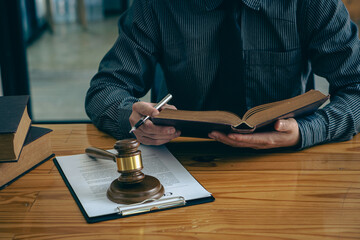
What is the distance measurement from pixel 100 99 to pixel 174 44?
36cm

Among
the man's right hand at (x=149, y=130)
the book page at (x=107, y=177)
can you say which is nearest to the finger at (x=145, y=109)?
the man's right hand at (x=149, y=130)

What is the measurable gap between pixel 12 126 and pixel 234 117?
1.72ft

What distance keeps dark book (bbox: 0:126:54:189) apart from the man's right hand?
24 centimetres

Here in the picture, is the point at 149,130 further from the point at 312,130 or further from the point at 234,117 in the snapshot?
the point at 312,130

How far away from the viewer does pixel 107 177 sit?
35.8 inches

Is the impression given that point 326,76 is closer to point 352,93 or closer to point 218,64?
point 352,93

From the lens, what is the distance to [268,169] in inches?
38.5

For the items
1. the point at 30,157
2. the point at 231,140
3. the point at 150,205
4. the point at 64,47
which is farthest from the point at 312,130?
the point at 64,47

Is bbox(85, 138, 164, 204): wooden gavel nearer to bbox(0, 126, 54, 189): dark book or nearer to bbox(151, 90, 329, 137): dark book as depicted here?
bbox(151, 90, 329, 137): dark book

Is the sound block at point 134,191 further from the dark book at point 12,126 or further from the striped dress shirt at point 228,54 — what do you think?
the striped dress shirt at point 228,54

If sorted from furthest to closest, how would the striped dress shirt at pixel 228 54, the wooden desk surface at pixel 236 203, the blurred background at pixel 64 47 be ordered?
the blurred background at pixel 64 47
the striped dress shirt at pixel 228 54
the wooden desk surface at pixel 236 203

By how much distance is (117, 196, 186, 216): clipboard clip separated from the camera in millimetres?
763

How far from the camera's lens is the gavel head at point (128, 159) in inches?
30.8

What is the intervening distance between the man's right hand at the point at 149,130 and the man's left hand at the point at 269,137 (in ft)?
0.37
